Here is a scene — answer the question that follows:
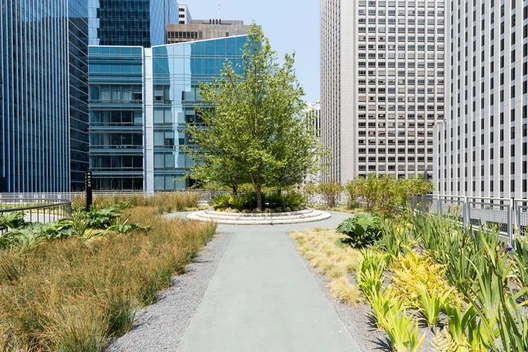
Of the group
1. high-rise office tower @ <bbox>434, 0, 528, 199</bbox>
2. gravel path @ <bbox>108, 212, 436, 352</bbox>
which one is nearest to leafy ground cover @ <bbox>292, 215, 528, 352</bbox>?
gravel path @ <bbox>108, 212, 436, 352</bbox>

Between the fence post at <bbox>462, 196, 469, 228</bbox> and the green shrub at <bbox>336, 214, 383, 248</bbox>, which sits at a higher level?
the fence post at <bbox>462, 196, 469, 228</bbox>

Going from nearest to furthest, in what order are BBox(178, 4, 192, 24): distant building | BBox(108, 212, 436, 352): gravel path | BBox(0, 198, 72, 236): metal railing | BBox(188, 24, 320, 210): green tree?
BBox(108, 212, 436, 352): gravel path
BBox(0, 198, 72, 236): metal railing
BBox(188, 24, 320, 210): green tree
BBox(178, 4, 192, 24): distant building

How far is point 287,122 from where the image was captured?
19.4 m

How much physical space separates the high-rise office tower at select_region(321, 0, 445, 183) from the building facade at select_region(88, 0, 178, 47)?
66116 mm

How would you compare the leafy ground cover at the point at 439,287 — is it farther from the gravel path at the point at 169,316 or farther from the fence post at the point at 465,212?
the gravel path at the point at 169,316

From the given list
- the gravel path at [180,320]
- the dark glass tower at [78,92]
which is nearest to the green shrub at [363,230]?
the gravel path at [180,320]

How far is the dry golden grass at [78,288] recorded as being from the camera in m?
3.72

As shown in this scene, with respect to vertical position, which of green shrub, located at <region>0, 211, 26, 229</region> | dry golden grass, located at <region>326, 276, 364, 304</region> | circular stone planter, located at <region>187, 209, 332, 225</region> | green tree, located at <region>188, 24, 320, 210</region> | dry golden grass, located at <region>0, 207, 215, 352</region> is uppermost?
green tree, located at <region>188, 24, 320, 210</region>

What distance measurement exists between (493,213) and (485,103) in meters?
74.2

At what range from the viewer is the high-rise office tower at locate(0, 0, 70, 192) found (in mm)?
48938

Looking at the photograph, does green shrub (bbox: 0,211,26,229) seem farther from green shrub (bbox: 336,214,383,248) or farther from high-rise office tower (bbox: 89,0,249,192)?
high-rise office tower (bbox: 89,0,249,192)

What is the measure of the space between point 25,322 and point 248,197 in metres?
17.7

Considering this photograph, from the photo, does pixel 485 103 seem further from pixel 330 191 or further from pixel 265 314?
pixel 265 314

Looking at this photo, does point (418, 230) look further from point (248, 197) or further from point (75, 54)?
point (75, 54)
